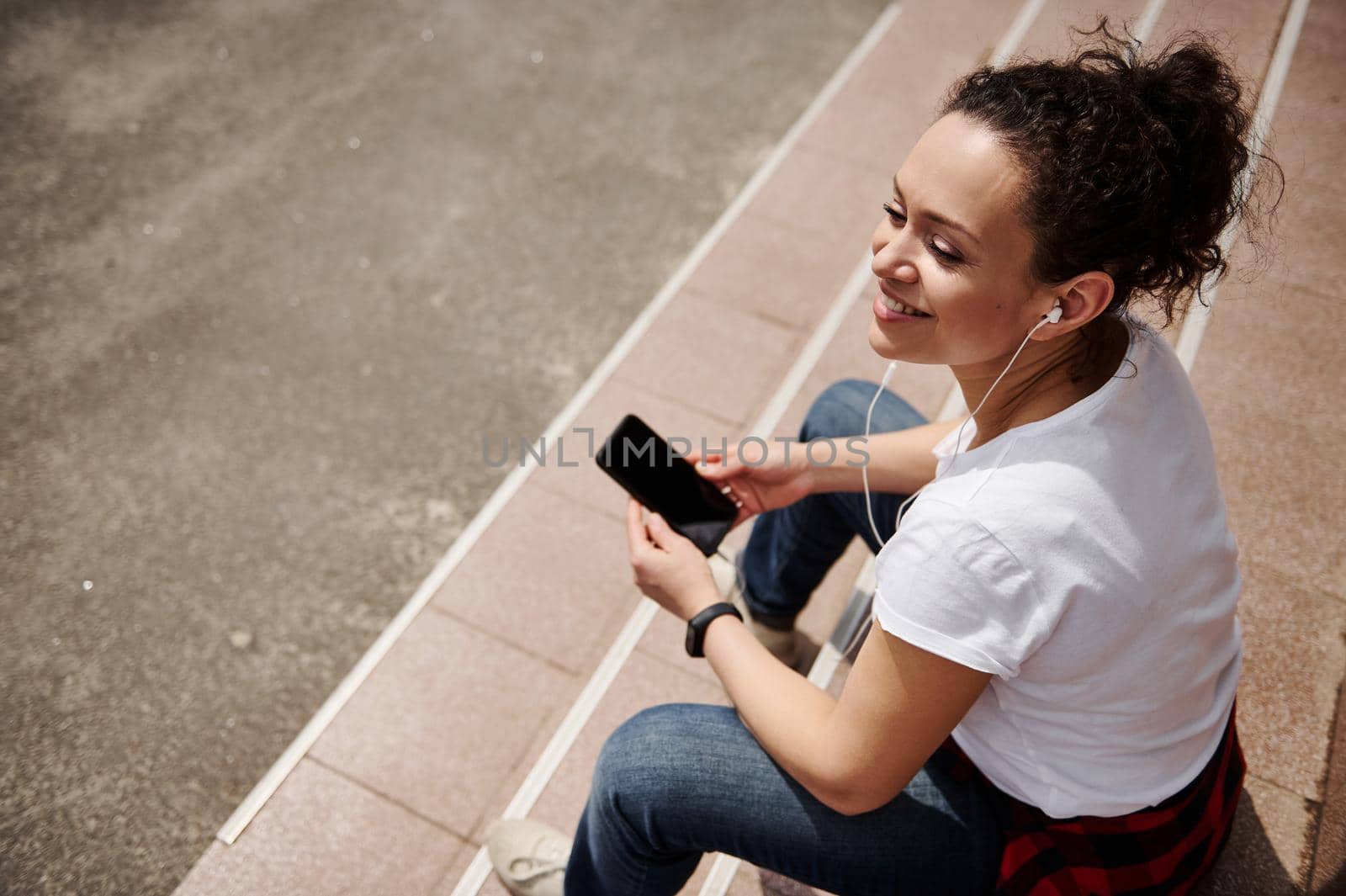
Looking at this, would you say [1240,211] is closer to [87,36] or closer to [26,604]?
[26,604]

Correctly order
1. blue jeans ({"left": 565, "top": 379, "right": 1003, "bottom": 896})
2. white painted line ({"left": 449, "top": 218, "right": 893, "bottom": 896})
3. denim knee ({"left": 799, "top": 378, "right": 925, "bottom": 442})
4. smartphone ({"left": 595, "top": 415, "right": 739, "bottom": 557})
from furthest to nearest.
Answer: white painted line ({"left": 449, "top": 218, "right": 893, "bottom": 896}), denim knee ({"left": 799, "top": 378, "right": 925, "bottom": 442}), smartphone ({"left": 595, "top": 415, "right": 739, "bottom": 557}), blue jeans ({"left": 565, "top": 379, "right": 1003, "bottom": 896})

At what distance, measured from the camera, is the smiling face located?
122 cm

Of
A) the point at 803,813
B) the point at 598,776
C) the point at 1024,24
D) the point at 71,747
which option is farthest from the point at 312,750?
the point at 1024,24

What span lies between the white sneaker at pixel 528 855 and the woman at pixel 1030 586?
1.44 feet

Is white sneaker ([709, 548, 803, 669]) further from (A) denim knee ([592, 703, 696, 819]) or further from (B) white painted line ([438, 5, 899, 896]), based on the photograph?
(A) denim knee ([592, 703, 696, 819])

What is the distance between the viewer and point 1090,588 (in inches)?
47.0

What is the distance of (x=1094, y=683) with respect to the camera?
127 cm

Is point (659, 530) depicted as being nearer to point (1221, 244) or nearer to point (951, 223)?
point (951, 223)

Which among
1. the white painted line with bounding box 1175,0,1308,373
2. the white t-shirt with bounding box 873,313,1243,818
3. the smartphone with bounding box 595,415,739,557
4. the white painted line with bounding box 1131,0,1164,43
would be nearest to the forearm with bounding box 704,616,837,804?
the white t-shirt with bounding box 873,313,1243,818

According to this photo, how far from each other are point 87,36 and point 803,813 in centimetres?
540

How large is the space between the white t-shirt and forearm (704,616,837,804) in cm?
23

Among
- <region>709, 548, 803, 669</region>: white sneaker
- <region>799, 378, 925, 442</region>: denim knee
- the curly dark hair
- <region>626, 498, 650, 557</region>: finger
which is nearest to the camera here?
the curly dark hair

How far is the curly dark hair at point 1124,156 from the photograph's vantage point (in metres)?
1.17

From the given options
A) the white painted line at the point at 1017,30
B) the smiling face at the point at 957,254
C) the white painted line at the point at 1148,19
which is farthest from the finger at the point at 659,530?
the white painted line at the point at 1017,30
